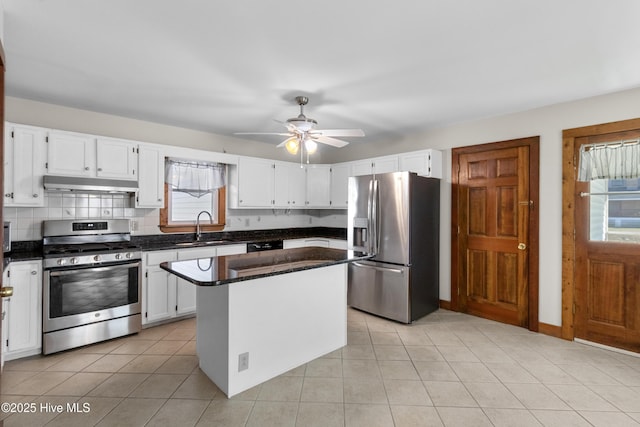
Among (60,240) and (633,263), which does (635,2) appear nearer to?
(633,263)

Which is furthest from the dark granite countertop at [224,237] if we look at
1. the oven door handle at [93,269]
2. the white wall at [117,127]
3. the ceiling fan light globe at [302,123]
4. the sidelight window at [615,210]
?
the sidelight window at [615,210]

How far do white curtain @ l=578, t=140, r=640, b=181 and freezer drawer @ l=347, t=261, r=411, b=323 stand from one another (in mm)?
2047

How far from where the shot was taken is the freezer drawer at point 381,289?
12.4 ft

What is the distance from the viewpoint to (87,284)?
3119 millimetres

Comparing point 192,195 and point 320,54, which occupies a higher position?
point 320,54

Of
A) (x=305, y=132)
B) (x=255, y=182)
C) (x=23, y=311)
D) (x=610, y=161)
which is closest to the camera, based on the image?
(x=23, y=311)

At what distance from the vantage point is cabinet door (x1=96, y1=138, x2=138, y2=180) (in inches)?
136

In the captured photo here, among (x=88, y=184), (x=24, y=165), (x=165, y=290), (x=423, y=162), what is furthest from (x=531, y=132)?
(x=24, y=165)

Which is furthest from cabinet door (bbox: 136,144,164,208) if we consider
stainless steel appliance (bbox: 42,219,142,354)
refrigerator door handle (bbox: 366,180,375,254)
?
refrigerator door handle (bbox: 366,180,375,254)

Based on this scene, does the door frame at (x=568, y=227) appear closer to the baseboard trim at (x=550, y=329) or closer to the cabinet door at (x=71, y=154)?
the baseboard trim at (x=550, y=329)

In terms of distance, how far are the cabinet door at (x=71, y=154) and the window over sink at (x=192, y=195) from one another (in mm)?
894

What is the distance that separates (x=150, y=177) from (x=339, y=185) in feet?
9.03

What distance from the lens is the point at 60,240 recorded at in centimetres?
333

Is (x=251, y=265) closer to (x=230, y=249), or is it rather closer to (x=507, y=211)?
(x=230, y=249)
